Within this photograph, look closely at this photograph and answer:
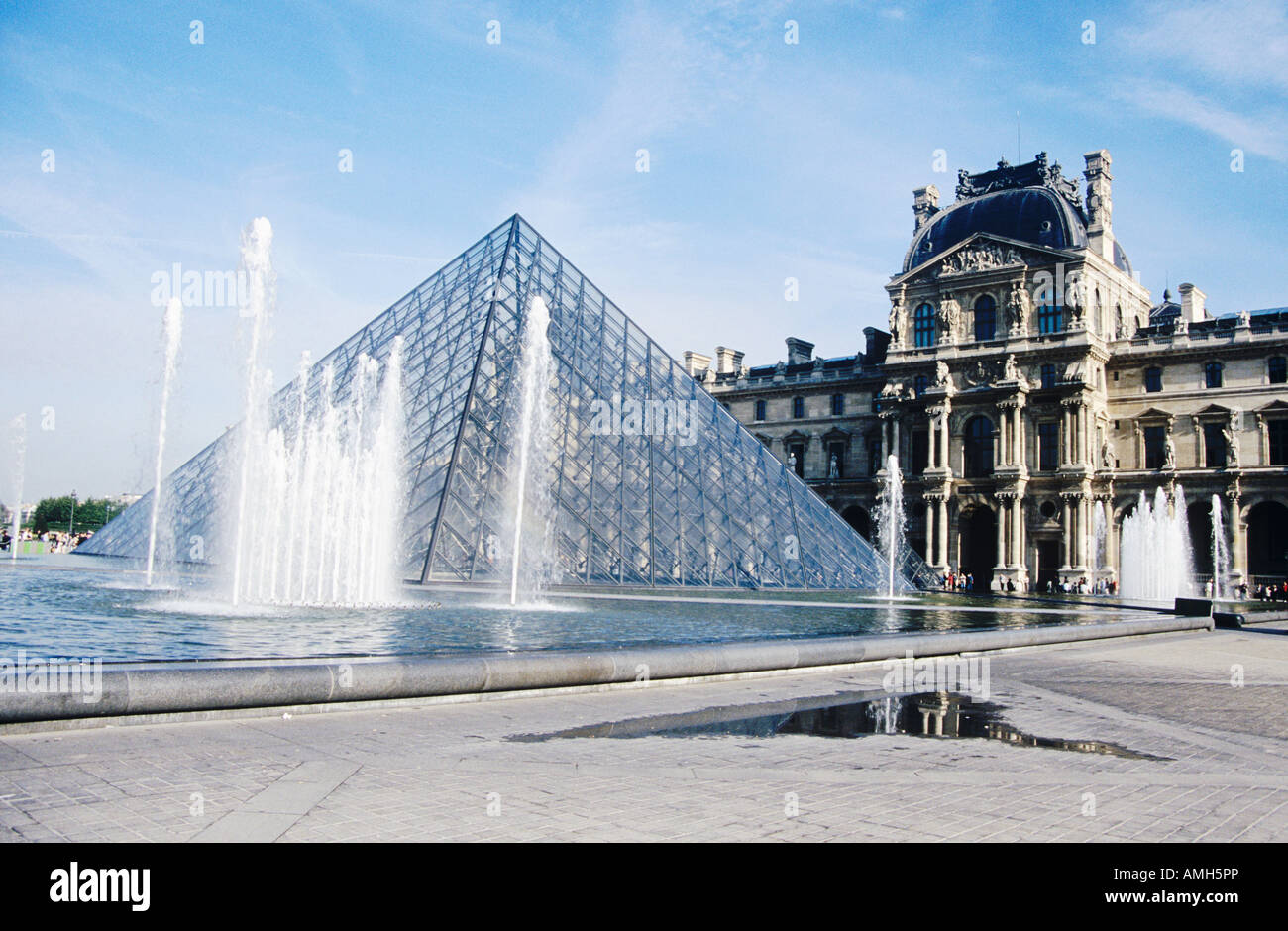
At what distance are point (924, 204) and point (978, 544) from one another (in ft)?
58.1

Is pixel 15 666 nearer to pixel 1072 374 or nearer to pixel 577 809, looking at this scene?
pixel 577 809

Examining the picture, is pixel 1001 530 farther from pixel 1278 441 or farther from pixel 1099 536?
pixel 1278 441

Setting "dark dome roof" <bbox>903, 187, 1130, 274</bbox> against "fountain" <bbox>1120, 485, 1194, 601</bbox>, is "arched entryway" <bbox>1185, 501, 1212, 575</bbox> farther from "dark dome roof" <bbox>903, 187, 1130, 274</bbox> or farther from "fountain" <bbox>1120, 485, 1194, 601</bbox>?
"dark dome roof" <bbox>903, 187, 1130, 274</bbox>

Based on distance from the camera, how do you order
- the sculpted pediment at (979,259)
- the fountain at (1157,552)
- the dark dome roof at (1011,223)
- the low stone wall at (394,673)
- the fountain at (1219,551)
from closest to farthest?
the low stone wall at (394,673) → the fountain at (1157,552) → the fountain at (1219,551) → the sculpted pediment at (979,259) → the dark dome roof at (1011,223)

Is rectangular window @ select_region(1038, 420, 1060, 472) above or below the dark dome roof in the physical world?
below

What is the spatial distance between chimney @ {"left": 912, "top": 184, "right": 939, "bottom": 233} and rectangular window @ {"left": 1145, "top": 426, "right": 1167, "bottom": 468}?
51.4ft

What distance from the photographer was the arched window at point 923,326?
4964cm

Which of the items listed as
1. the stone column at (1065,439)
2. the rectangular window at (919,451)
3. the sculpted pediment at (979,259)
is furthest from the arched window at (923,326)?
the stone column at (1065,439)

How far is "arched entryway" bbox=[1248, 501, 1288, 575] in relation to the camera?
42469 mm

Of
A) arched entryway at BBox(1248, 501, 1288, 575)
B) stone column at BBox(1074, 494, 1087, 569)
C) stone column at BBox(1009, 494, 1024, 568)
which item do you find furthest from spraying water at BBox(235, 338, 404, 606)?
arched entryway at BBox(1248, 501, 1288, 575)

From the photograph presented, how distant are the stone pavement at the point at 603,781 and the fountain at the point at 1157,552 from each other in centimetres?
3395

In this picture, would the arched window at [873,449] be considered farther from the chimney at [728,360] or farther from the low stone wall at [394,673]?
the low stone wall at [394,673]

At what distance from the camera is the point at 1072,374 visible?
44875 mm
